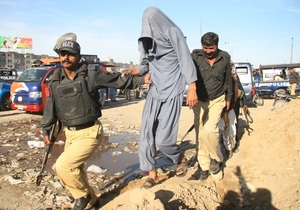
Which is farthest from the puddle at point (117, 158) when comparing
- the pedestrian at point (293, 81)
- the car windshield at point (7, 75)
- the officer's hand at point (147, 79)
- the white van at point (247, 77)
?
the pedestrian at point (293, 81)

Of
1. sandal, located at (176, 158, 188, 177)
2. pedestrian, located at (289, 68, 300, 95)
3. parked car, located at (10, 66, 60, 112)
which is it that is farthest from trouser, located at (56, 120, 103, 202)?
pedestrian, located at (289, 68, 300, 95)

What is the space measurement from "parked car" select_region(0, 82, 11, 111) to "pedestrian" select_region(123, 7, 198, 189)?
943cm

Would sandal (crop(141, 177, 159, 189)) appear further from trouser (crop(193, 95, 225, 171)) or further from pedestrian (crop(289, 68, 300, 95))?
pedestrian (crop(289, 68, 300, 95))

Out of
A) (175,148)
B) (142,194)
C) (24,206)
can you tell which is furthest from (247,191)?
(24,206)

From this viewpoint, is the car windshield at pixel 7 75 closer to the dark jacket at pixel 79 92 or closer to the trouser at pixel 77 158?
the dark jacket at pixel 79 92

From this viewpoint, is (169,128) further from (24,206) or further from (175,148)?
(24,206)

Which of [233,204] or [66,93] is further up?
[66,93]

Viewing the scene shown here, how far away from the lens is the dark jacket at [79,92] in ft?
9.08

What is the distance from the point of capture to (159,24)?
10.8 ft

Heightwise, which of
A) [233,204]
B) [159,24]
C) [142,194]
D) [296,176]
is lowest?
[233,204]

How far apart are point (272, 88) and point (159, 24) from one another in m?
14.4

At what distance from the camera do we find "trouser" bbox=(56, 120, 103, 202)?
2.72m

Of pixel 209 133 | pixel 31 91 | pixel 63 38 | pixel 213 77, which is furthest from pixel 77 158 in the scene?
pixel 31 91

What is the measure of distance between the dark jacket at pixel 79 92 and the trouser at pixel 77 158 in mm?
138
